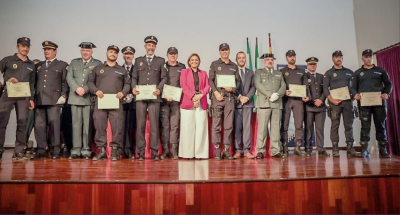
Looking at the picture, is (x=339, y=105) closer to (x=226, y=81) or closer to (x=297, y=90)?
(x=297, y=90)

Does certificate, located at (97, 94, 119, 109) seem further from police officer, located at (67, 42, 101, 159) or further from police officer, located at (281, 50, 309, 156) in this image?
police officer, located at (281, 50, 309, 156)

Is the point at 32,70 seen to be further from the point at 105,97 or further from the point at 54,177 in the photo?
the point at 54,177

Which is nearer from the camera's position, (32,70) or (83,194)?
(83,194)

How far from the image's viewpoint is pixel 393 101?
250 inches

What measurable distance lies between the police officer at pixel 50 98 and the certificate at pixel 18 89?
0.32m

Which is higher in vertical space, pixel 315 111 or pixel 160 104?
pixel 160 104

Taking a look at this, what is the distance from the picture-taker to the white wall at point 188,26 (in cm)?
682

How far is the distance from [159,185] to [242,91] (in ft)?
9.03

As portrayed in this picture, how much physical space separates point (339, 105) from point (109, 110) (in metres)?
3.92

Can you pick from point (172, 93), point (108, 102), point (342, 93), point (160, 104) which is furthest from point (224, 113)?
point (342, 93)

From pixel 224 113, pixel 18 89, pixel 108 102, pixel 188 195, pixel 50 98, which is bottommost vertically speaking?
pixel 188 195

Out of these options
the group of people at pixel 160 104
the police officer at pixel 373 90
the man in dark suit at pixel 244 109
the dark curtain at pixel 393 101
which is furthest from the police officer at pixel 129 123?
the dark curtain at pixel 393 101

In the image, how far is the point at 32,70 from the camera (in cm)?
455

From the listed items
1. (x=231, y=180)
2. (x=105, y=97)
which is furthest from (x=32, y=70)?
(x=231, y=180)
